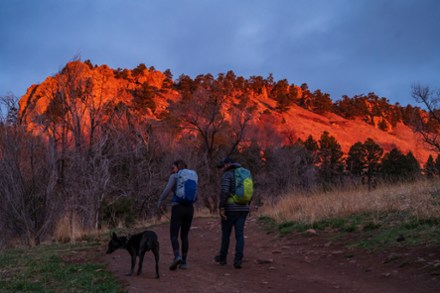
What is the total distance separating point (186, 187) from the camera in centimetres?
749

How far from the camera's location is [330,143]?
6050cm

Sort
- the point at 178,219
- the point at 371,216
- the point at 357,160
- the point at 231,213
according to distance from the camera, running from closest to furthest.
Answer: the point at 178,219 → the point at 231,213 → the point at 371,216 → the point at 357,160

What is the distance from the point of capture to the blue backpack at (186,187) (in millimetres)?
7492

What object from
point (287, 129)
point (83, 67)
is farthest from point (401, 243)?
point (287, 129)

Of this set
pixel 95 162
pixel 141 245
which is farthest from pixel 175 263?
pixel 95 162

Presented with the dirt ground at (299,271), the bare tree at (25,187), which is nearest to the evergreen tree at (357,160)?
A: the bare tree at (25,187)

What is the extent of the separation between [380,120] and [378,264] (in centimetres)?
10364

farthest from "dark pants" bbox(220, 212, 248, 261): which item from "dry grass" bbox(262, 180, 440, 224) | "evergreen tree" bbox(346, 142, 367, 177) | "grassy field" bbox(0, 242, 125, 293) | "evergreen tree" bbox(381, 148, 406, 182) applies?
"evergreen tree" bbox(346, 142, 367, 177)

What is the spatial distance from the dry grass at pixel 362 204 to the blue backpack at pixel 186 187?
4.78 meters

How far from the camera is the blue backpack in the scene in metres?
7.49

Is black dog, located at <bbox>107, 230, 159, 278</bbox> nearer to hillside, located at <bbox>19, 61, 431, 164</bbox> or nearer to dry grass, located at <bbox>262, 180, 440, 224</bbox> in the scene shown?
dry grass, located at <bbox>262, 180, 440, 224</bbox>

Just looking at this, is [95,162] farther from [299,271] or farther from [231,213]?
[299,271]

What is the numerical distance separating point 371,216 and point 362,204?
3.92 feet

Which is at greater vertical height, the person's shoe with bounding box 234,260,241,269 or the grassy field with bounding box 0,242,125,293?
the grassy field with bounding box 0,242,125,293
